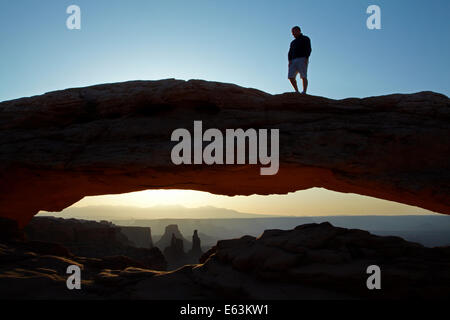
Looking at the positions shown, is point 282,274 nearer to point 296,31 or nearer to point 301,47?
point 301,47

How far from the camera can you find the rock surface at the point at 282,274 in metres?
6.96

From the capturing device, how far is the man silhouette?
10344 mm

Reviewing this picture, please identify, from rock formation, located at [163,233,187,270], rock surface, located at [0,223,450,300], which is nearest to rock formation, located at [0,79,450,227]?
rock surface, located at [0,223,450,300]

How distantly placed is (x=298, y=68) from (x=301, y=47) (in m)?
0.76

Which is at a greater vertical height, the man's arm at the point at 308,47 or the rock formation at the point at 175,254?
the man's arm at the point at 308,47

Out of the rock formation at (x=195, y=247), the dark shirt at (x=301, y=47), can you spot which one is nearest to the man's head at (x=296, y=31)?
the dark shirt at (x=301, y=47)

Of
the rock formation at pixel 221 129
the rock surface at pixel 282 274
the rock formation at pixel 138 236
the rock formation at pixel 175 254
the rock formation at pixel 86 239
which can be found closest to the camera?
the rock surface at pixel 282 274

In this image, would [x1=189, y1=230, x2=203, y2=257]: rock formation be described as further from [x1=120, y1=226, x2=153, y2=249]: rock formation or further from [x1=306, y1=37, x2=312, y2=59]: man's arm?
[x1=306, y1=37, x2=312, y2=59]: man's arm

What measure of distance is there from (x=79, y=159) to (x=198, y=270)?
18.3ft

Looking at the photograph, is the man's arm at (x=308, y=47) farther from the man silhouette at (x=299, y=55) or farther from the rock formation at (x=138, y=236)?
the rock formation at (x=138, y=236)

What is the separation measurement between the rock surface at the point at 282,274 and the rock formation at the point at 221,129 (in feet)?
5.98

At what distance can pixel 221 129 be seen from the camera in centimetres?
962

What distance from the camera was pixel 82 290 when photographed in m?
8.09
